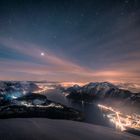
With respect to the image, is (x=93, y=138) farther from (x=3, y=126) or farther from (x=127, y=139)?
(x=3, y=126)

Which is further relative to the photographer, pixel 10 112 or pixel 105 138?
pixel 10 112

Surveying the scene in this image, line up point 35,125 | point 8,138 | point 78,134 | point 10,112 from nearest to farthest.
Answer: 1. point 8,138
2. point 78,134
3. point 35,125
4. point 10,112

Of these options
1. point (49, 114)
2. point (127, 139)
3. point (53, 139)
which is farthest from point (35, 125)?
point (127, 139)

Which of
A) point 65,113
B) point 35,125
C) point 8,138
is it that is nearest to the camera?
point 8,138

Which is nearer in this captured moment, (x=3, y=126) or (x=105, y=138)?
(x=105, y=138)

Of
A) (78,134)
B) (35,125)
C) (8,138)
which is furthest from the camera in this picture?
(35,125)

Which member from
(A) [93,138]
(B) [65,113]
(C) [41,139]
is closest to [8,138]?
(C) [41,139]

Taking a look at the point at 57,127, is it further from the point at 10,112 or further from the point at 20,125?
the point at 10,112

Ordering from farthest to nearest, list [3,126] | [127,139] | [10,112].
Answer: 1. [10,112]
2. [3,126]
3. [127,139]

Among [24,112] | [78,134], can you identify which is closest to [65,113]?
[24,112]
